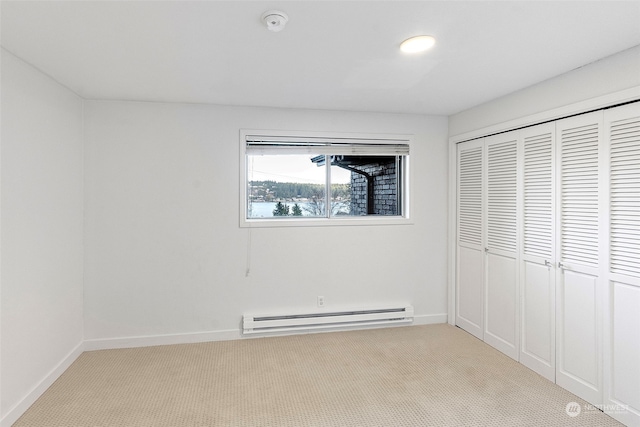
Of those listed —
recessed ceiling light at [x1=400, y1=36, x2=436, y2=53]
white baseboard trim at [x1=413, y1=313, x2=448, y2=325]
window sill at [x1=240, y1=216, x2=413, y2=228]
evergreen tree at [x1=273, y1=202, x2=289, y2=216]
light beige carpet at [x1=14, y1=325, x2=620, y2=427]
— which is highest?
recessed ceiling light at [x1=400, y1=36, x2=436, y2=53]

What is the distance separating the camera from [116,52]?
237cm

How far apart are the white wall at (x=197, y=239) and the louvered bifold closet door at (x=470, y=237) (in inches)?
20.5

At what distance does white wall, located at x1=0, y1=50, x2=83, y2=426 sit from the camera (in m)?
2.33

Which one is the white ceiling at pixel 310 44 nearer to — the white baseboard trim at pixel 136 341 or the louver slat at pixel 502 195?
the louver slat at pixel 502 195

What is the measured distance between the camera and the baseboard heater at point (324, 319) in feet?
12.3

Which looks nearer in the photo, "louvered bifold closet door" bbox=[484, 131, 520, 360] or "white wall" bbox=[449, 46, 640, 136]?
"white wall" bbox=[449, 46, 640, 136]

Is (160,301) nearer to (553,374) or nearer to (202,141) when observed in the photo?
(202,141)

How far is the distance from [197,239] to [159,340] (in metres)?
1.04

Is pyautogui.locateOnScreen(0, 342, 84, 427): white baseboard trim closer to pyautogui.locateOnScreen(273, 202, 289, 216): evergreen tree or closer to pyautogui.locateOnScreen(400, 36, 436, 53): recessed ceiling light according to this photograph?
pyautogui.locateOnScreen(273, 202, 289, 216): evergreen tree

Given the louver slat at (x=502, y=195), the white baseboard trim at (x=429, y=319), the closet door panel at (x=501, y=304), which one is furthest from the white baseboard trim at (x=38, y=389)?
the louver slat at (x=502, y=195)

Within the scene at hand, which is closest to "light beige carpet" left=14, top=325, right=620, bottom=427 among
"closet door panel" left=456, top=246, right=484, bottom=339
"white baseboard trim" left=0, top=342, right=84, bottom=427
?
"white baseboard trim" left=0, top=342, right=84, bottom=427

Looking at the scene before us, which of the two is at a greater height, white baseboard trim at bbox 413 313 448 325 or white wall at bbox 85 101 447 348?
white wall at bbox 85 101 447 348

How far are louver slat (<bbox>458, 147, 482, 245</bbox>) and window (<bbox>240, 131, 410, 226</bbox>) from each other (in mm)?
586

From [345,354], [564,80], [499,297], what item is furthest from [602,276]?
[345,354]
